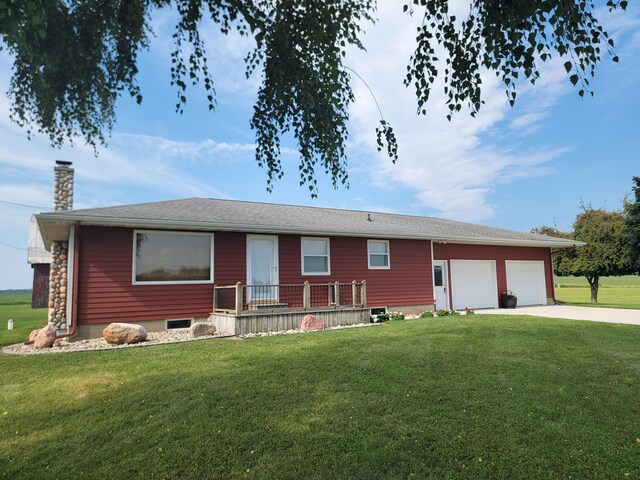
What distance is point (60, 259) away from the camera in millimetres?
10641

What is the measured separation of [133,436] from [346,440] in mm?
2001

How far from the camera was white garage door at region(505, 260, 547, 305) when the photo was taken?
17.2 metres

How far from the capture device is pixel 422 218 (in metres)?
19.8

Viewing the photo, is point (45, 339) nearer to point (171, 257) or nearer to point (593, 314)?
point (171, 257)

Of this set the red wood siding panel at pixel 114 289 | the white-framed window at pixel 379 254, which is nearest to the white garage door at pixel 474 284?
the white-framed window at pixel 379 254

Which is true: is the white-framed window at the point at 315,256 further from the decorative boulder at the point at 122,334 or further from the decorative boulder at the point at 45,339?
the decorative boulder at the point at 45,339

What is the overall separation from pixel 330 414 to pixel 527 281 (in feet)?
53.3

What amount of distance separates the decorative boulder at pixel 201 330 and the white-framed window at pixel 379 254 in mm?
6047

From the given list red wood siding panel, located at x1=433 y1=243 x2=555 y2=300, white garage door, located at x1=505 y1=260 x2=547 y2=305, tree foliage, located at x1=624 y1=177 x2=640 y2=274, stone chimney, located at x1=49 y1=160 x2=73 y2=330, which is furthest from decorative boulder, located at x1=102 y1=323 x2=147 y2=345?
→ tree foliage, located at x1=624 y1=177 x2=640 y2=274

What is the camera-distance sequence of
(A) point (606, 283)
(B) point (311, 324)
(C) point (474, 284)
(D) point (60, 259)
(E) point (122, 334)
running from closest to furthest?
(E) point (122, 334), (B) point (311, 324), (D) point (60, 259), (C) point (474, 284), (A) point (606, 283)

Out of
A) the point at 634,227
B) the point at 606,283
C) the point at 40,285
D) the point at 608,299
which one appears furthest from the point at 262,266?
the point at 606,283

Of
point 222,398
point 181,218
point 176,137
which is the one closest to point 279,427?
point 222,398

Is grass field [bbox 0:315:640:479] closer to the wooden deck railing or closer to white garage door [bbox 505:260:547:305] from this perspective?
the wooden deck railing

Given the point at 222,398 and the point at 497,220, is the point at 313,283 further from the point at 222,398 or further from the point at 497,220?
the point at 497,220
